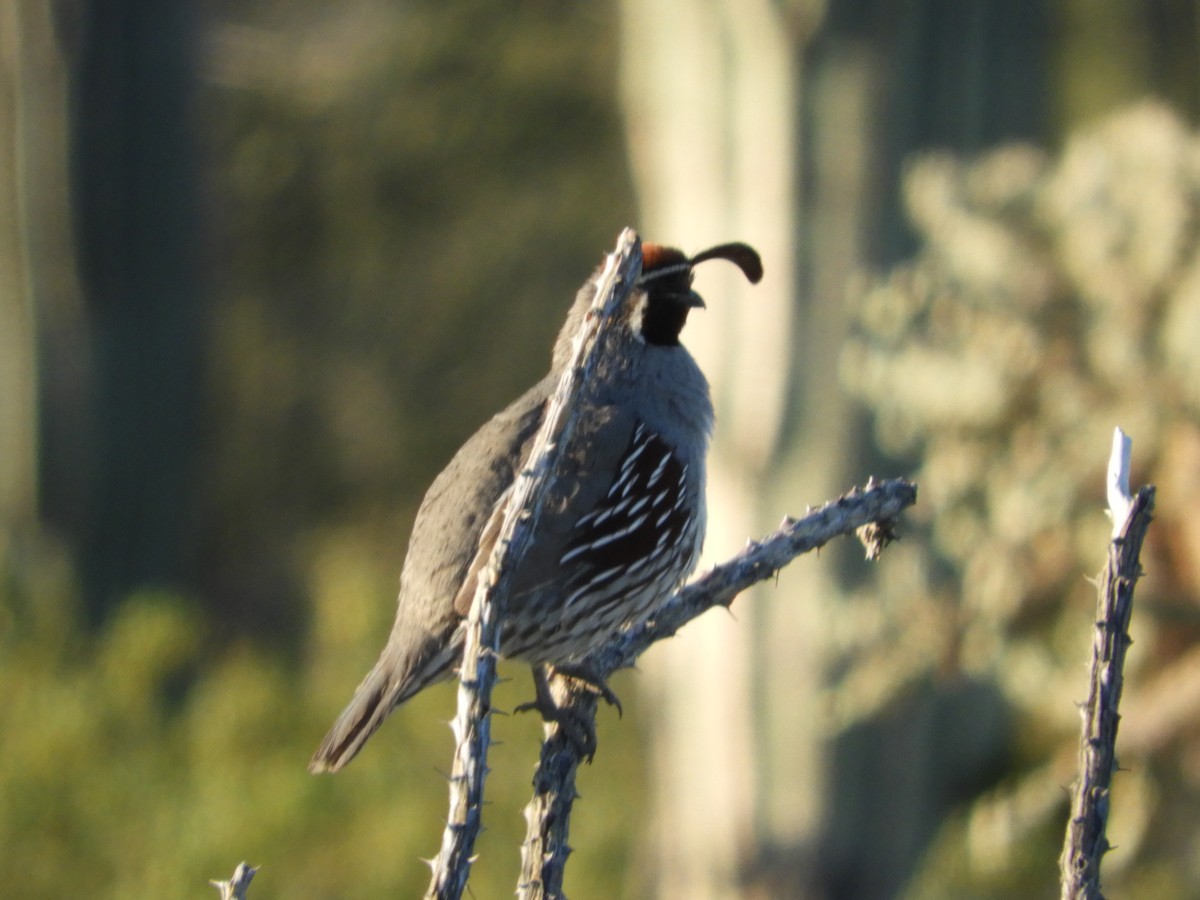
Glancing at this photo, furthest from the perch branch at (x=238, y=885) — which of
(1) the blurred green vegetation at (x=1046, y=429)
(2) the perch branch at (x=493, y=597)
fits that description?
(1) the blurred green vegetation at (x=1046, y=429)

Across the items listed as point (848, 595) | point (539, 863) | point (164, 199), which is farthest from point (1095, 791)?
point (164, 199)

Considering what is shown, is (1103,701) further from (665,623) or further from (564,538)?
(564,538)

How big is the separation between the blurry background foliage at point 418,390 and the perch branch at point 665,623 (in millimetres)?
1654

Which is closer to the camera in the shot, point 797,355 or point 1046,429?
point 1046,429

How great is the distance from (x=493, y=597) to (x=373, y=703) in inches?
39.6

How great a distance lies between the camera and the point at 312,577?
13438 mm

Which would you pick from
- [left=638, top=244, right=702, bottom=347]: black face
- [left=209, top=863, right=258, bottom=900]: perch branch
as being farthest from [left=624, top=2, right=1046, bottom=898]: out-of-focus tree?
[left=209, top=863, right=258, bottom=900]: perch branch

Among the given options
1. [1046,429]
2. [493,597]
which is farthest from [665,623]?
[1046,429]

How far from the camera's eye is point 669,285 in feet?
11.9

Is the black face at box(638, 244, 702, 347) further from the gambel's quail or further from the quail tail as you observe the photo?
the quail tail

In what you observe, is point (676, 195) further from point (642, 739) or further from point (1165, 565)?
point (642, 739)

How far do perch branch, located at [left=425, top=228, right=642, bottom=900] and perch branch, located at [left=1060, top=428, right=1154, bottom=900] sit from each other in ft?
2.27

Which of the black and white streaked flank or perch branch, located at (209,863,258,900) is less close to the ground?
the black and white streaked flank

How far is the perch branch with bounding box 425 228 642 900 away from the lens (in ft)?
6.64
